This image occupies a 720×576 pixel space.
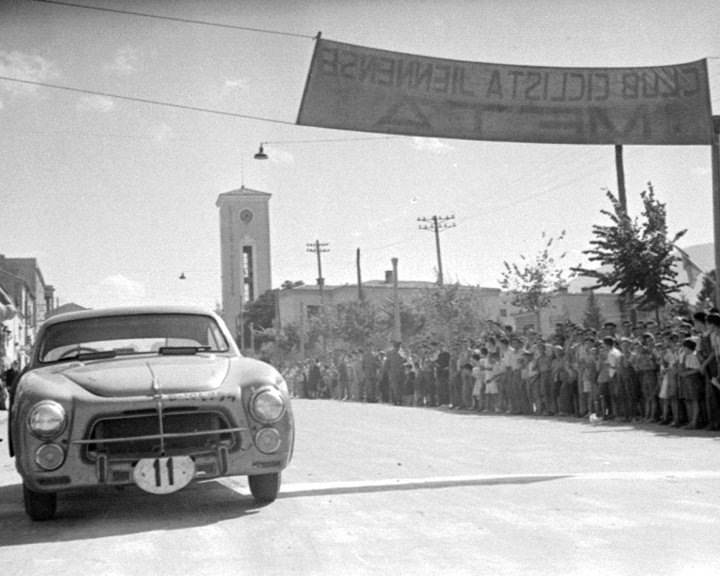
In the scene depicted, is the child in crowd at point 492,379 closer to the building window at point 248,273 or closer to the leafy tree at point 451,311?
the leafy tree at point 451,311

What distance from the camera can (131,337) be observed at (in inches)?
328

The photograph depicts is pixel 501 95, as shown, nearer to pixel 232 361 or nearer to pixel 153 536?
pixel 232 361

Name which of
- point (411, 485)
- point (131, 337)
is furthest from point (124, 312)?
point (411, 485)

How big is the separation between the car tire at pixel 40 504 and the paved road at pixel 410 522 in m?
0.10

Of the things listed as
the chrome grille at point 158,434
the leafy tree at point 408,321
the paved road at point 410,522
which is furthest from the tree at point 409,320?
the chrome grille at point 158,434

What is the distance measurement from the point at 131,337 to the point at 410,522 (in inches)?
127

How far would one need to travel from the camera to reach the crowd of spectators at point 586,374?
1498cm

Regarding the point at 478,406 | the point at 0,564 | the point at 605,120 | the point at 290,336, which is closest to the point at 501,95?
the point at 605,120

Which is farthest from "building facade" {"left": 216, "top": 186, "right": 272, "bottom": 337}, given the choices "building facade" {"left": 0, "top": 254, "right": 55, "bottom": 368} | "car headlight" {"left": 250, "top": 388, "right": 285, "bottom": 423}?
"car headlight" {"left": 250, "top": 388, "right": 285, "bottom": 423}

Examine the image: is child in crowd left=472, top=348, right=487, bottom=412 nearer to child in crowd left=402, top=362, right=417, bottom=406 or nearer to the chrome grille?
child in crowd left=402, top=362, right=417, bottom=406

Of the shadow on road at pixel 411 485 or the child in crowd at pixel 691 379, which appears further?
the child in crowd at pixel 691 379

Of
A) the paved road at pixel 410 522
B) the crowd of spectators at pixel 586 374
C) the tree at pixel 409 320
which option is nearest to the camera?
the paved road at pixel 410 522

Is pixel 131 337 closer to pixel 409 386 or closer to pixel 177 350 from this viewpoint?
pixel 177 350

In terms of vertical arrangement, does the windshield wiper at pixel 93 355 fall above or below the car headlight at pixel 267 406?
above
